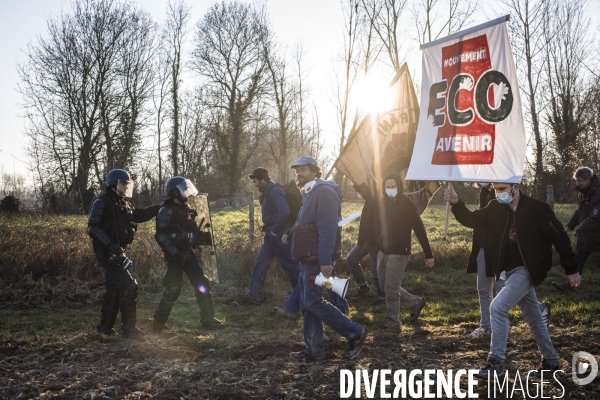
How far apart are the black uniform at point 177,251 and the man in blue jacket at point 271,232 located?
1.44 metres

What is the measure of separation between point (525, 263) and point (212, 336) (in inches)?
152

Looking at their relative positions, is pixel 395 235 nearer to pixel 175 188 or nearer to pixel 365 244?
pixel 365 244

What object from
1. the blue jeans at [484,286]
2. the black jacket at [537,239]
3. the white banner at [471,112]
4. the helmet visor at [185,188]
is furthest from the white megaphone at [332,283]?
the helmet visor at [185,188]

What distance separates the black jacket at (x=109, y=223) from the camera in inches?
261

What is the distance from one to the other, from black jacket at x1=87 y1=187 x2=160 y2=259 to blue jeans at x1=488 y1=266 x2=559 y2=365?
172 inches

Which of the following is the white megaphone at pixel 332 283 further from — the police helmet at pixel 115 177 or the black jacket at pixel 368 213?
the black jacket at pixel 368 213

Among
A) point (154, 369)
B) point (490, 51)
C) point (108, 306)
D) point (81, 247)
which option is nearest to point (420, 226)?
point (490, 51)

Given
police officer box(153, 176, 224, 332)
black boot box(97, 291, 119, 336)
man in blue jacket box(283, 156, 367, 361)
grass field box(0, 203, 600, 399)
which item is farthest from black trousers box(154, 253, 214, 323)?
man in blue jacket box(283, 156, 367, 361)

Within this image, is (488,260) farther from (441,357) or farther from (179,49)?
(179,49)

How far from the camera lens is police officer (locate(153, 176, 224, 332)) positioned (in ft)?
22.8

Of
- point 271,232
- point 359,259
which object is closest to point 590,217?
point 359,259

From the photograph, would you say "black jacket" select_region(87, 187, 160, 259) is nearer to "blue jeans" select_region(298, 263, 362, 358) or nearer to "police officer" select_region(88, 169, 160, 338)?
"police officer" select_region(88, 169, 160, 338)

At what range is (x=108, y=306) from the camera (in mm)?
6941

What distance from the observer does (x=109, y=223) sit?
682cm
